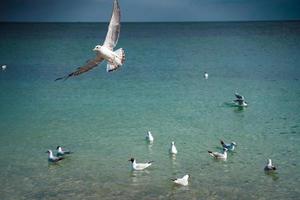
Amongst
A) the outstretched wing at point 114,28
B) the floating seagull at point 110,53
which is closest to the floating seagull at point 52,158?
the floating seagull at point 110,53

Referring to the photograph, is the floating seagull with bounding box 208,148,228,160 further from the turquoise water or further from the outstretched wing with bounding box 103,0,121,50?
the outstretched wing with bounding box 103,0,121,50

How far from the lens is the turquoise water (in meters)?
18.3

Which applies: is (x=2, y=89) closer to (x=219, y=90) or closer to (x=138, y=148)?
(x=219, y=90)

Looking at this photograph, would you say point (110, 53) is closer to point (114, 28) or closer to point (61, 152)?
point (114, 28)

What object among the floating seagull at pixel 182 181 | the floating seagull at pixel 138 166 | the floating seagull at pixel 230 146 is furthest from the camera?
the floating seagull at pixel 230 146

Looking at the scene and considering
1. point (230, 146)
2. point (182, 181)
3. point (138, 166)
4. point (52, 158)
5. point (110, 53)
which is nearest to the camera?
point (110, 53)

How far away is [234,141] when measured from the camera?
78.3ft

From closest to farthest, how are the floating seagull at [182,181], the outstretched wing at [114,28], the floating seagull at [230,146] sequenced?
the outstretched wing at [114,28]
the floating seagull at [182,181]
the floating seagull at [230,146]

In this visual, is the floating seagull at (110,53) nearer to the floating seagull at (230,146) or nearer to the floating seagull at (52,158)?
the floating seagull at (52,158)

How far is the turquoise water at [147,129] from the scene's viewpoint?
18297mm

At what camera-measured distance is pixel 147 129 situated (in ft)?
84.6

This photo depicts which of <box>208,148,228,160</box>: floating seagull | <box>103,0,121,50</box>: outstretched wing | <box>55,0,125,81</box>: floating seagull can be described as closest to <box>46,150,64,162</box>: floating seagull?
<box>208,148,228,160</box>: floating seagull

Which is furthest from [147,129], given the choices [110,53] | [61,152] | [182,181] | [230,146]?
[110,53]

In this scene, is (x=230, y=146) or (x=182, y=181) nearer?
(x=182, y=181)
